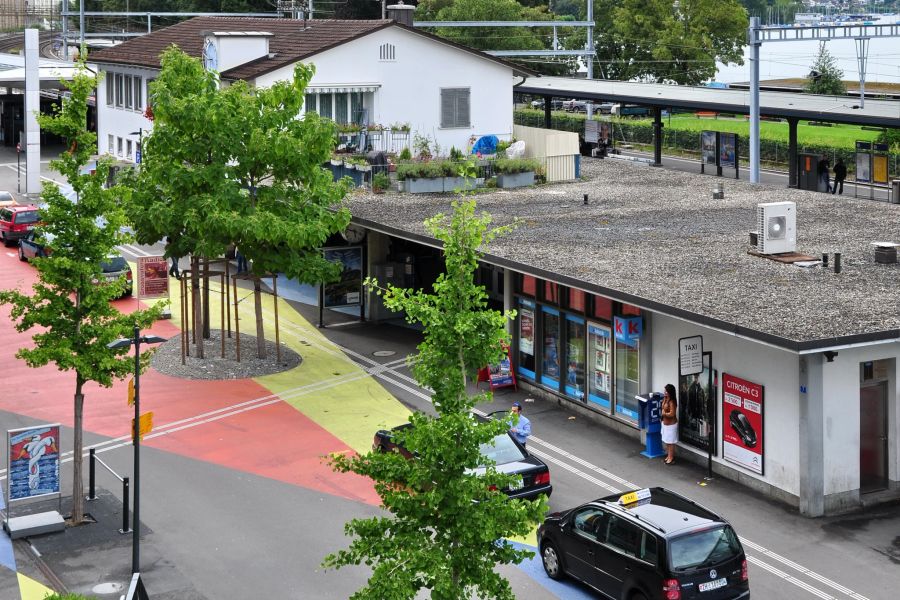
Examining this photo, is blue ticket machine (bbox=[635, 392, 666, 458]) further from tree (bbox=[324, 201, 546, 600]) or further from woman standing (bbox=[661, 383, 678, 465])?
tree (bbox=[324, 201, 546, 600])

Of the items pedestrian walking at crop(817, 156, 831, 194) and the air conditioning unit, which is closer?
the air conditioning unit

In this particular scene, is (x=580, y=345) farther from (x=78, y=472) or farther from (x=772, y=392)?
(x=78, y=472)

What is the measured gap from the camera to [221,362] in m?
30.7

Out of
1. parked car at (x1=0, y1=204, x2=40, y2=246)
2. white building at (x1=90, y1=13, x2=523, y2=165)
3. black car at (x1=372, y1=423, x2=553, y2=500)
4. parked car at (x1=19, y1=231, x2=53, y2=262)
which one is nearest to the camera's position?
black car at (x1=372, y1=423, x2=553, y2=500)

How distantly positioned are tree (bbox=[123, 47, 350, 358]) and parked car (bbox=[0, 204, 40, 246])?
1762 cm

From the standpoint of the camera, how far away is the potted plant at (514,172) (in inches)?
1469

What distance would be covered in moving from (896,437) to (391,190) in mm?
18315

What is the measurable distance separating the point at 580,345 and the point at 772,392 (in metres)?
5.98

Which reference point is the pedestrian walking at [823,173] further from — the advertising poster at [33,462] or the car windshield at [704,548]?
the advertising poster at [33,462]

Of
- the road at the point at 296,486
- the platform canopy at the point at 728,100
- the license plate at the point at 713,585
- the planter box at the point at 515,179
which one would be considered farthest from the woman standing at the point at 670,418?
the platform canopy at the point at 728,100

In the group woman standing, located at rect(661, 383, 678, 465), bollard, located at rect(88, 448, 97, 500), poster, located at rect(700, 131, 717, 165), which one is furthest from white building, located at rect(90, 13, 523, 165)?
woman standing, located at rect(661, 383, 678, 465)

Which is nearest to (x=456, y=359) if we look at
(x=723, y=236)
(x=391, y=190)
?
(x=723, y=236)

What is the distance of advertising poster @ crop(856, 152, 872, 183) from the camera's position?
4809cm

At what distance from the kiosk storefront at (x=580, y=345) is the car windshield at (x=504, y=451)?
4.33 metres
